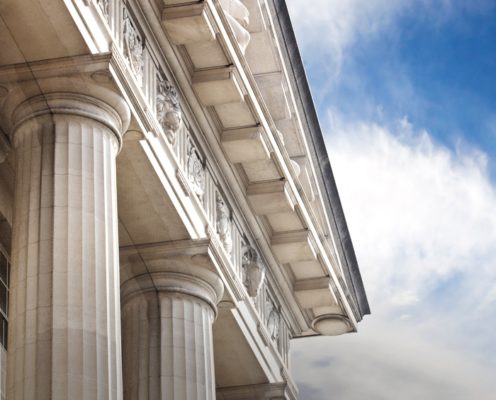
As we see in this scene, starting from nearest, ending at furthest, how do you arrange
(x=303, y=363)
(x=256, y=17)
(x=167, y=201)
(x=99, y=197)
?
1. (x=99, y=197)
2. (x=167, y=201)
3. (x=256, y=17)
4. (x=303, y=363)

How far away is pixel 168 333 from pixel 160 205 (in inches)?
122

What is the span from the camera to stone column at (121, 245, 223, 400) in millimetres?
35562

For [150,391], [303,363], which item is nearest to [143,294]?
[150,391]

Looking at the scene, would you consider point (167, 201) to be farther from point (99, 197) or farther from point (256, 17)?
point (256, 17)

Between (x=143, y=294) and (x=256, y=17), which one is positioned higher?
(x=256, y=17)

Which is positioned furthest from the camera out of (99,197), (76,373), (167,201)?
(167,201)

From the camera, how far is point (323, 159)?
153 ft

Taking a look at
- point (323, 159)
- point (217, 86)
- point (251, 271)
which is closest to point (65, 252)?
point (217, 86)

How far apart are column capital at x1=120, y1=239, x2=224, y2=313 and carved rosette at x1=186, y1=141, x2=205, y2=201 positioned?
158 cm

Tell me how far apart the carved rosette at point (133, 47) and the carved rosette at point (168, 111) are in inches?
49.5

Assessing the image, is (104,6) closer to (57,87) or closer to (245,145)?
(57,87)

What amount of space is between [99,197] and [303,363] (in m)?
39.3

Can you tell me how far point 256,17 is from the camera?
4109cm

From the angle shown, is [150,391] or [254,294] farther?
[254,294]
